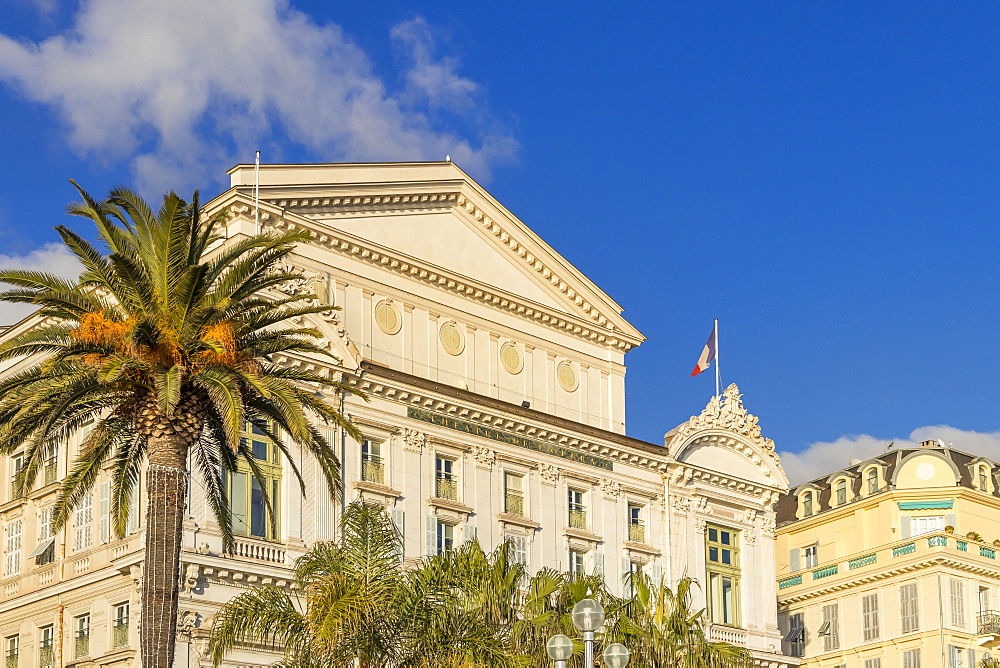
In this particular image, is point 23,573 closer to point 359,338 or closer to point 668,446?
point 359,338

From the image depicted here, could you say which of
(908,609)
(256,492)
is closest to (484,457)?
(256,492)

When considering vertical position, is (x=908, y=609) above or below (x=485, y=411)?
below

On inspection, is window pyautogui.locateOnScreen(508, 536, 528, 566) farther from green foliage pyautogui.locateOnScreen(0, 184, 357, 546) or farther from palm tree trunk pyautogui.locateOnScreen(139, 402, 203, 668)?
palm tree trunk pyautogui.locateOnScreen(139, 402, 203, 668)

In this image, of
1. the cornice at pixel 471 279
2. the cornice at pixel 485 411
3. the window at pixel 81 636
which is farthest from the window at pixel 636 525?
the window at pixel 81 636

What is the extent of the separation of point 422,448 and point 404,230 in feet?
27.6

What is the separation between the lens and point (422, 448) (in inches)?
2007

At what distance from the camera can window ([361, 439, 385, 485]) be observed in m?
49.2

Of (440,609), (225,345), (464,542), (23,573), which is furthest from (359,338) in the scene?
(225,345)

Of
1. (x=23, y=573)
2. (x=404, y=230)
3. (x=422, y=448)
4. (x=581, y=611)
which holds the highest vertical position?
(x=404, y=230)

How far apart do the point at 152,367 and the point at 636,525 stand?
97.5ft

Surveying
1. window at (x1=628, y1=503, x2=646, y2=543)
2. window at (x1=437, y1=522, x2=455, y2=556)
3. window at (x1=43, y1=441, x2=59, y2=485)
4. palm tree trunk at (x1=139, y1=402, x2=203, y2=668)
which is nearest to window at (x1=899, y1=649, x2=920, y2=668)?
window at (x1=628, y1=503, x2=646, y2=543)

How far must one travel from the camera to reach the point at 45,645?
46.6 meters

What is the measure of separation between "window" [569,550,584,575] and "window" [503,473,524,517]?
2662mm

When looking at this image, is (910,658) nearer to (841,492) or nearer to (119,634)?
(841,492)
